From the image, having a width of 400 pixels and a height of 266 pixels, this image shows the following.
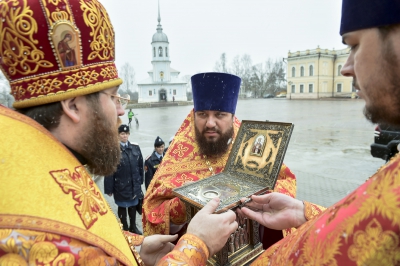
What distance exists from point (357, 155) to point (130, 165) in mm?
7662

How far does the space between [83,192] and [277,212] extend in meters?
1.24

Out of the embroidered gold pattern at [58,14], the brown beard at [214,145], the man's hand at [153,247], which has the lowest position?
the man's hand at [153,247]

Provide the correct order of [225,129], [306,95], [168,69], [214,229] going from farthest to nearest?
[168,69]
[306,95]
[225,129]
[214,229]

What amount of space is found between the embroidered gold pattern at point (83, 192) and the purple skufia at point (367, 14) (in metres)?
1.23

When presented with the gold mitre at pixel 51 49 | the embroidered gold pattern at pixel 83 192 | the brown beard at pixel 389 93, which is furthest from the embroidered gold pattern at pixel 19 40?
the brown beard at pixel 389 93

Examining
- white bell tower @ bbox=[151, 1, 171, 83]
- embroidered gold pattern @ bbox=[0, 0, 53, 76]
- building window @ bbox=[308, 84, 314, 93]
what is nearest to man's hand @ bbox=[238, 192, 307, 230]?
embroidered gold pattern @ bbox=[0, 0, 53, 76]

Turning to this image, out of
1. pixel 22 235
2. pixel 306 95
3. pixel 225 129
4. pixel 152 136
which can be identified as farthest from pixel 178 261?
pixel 306 95

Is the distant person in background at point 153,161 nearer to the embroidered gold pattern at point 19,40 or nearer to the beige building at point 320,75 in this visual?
the embroidered gold pattern at point 19,40

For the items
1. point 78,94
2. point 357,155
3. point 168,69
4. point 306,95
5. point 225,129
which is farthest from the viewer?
point 168,69

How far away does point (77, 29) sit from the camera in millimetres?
1340

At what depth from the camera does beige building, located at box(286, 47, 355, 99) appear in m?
50.5

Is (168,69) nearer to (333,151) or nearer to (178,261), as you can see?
(333,151)

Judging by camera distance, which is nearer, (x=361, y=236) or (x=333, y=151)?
(x=361, y=236)

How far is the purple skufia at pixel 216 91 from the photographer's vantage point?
2.98 metres
